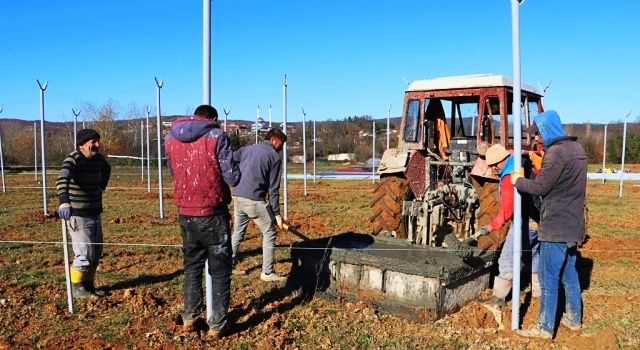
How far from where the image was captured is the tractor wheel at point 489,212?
17.2 ft

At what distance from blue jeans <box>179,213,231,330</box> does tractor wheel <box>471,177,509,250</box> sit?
269 centimetres

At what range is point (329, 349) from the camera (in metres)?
3.81

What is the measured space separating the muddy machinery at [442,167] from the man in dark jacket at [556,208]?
46.9 inches

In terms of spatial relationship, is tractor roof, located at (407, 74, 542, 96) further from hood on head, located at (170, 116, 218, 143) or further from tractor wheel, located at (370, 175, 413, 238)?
hood on head, located at (170, 116, 218, 143)

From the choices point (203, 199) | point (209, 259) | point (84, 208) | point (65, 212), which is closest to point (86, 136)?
point (84, 208)

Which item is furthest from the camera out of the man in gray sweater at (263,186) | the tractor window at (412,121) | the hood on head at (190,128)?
the tractor window at (412,121)

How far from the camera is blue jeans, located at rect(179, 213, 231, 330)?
388cm

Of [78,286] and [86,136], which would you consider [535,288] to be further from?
[86,136]

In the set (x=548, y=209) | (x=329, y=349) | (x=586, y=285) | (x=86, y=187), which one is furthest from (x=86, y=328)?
(x=586, y=285)

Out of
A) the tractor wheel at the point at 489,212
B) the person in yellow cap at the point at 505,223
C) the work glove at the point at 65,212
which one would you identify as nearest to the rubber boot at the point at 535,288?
the person in yellow cap at the point at 505,223

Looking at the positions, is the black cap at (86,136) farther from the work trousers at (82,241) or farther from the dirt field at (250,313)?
the dirt field at (250,313)

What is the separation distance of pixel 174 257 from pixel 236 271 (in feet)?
3.73

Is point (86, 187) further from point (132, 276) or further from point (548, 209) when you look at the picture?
point (548, 209)

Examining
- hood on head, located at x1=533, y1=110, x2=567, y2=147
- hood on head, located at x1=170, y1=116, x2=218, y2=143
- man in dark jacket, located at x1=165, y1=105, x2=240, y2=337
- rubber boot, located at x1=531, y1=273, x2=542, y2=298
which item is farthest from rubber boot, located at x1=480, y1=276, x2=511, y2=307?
hood on head, located at x1=170, y1=116, x2=218, y2=143
